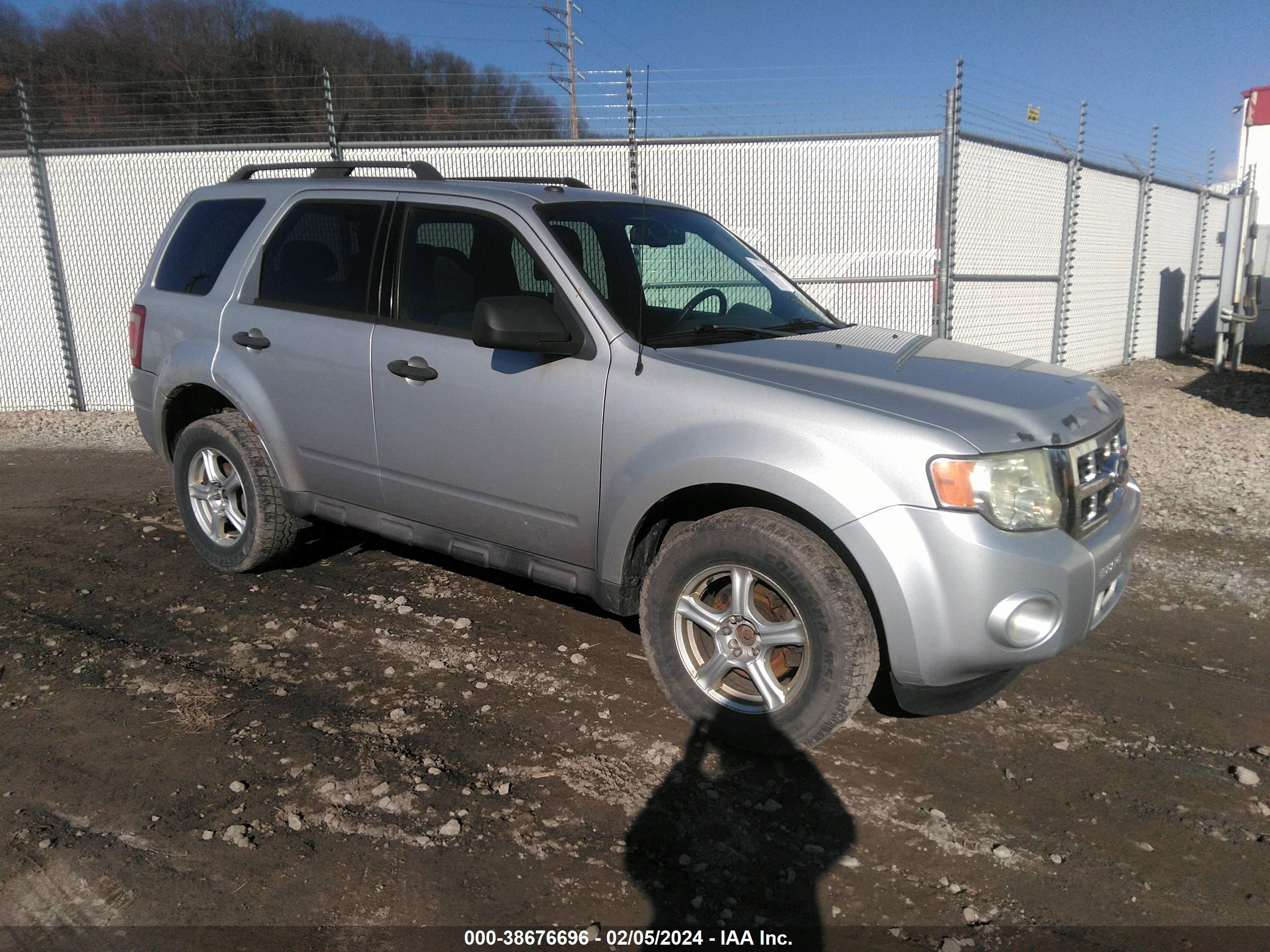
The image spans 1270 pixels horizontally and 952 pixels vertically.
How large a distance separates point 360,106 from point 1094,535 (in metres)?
10.4

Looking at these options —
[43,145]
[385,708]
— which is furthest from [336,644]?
[43,145]

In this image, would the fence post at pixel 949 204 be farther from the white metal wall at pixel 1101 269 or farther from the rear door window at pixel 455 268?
the rear door window at pixel 455 268

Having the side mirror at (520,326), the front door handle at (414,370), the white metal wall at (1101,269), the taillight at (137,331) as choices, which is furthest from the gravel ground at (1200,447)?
the taillight at (137,331)

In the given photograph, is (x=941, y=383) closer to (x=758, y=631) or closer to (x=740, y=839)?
(x=758, y=631)

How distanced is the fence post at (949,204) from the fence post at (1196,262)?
28.1 feet

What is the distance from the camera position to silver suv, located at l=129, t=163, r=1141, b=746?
9.77 ft

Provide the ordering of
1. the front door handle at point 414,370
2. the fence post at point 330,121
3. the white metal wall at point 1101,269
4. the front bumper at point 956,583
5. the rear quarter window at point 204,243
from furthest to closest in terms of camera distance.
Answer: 1. the white metal wall at point 1101,269
2. the fence post at point 330,121
3. the rear quarter window at point 204,243
4. the front door handle at point 414,370
5. the front bumper at point 956,583

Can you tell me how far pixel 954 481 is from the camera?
9.48 ft

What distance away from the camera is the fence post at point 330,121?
30.4 feet

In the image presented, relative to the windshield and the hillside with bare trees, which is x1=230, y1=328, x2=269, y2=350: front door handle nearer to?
the windshield

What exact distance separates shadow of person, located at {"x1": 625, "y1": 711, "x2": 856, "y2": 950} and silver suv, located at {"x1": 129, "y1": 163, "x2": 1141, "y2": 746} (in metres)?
0.16

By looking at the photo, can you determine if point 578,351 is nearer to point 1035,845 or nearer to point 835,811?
point 835,811

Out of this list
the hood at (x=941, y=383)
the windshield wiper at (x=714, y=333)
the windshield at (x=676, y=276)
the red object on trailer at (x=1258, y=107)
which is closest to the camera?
the hood at (x=941, y=383)

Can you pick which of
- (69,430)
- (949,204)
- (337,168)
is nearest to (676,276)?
(337,168)
